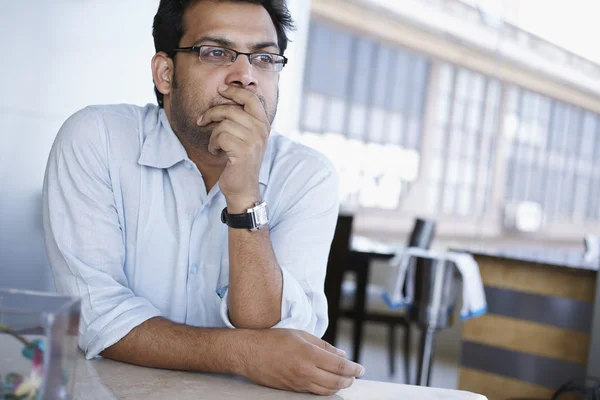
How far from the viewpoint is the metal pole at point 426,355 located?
3.06m

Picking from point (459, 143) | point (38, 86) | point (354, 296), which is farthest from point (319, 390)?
point (459, 143)

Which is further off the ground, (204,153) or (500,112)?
(500,112)

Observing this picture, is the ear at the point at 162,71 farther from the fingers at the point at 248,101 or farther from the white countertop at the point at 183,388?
the white countertop at the point at 183,388

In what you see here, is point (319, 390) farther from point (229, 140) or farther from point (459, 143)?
point (459, 143)

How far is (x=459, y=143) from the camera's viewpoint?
6.07 m

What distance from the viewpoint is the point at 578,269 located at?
11.0ft

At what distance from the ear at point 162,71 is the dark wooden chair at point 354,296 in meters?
2.08

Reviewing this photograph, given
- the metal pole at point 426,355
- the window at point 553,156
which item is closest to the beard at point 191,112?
the metal pole at point 426,355

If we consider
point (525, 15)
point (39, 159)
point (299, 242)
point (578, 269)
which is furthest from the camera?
point (525, 15)

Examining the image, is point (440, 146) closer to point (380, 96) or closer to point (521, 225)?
point (380, 96)

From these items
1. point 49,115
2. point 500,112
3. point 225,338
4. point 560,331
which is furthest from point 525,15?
point 225,338

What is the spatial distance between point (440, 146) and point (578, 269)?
2947mm

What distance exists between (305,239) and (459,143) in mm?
4878

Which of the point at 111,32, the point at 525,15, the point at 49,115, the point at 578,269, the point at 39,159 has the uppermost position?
the point at 525,15
